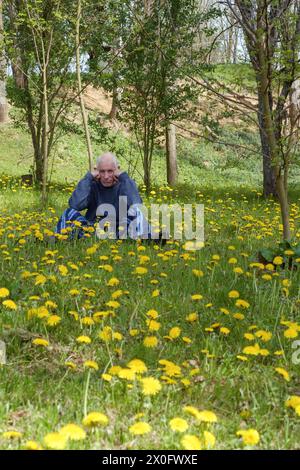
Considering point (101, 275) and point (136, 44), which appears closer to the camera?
point (101, 275)

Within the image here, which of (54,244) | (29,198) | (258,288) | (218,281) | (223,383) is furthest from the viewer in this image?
(29,198)

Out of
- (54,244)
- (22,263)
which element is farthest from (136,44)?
(22,263)

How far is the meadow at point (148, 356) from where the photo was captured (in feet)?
5.98

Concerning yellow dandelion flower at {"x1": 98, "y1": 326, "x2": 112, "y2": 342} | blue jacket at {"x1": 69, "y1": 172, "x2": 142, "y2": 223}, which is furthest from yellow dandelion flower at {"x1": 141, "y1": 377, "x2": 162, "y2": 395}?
blue jacket at {"x1": 69, "y1": 172, "x2": 142, "y2": 223}

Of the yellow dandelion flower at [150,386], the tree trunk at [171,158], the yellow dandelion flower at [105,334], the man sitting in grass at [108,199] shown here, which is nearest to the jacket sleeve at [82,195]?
the man sitting in grass at [108,199]

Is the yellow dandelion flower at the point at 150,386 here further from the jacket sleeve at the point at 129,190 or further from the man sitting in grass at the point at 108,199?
the jacket sleeve at the point at 129,190

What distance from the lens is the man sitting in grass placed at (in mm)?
5547

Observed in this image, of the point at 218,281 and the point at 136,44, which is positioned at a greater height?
the point at 136,44

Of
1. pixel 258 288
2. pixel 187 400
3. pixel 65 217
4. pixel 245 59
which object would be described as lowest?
pixel 187 400

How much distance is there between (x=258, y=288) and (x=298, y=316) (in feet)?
1.52

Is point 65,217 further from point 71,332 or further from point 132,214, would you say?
point 71,332

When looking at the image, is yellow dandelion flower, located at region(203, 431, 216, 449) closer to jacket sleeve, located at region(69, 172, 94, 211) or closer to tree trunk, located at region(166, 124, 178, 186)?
jacket sleeve, located at region(69, 172, 94, 211)

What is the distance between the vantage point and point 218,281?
147 inches

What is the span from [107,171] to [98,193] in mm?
292
